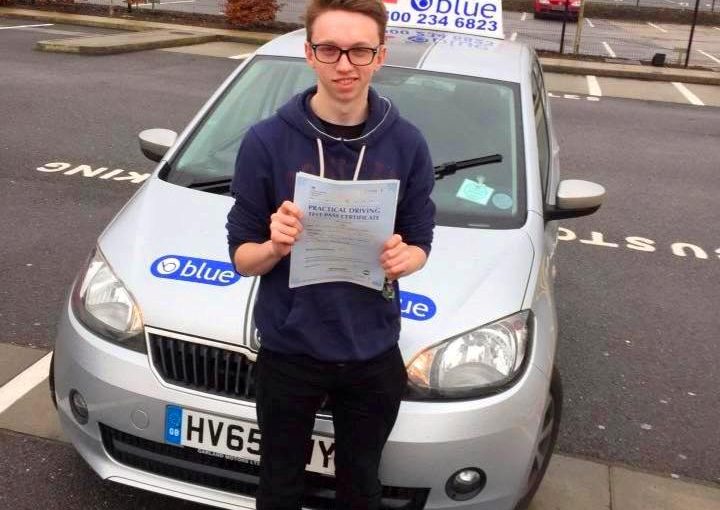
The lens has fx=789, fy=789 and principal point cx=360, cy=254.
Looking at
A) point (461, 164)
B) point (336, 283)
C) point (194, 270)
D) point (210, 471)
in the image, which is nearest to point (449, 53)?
point (461, 164)

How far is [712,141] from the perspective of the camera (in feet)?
33.9

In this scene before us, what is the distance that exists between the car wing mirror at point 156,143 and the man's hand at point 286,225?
2015 millimetres

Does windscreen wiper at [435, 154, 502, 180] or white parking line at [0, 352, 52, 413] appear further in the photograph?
white parking line at [0, 352, 52, 413]

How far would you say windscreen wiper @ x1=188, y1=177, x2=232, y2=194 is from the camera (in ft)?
10.5

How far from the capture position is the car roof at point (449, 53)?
3725 mm

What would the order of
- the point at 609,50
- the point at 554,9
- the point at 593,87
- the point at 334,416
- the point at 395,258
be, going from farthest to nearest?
1. the point at 554,9
2. the point at 609,50
3. the point at 593,87
4. the point at 334,416
5. the point at 395,258

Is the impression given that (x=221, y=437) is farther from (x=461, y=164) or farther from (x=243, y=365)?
(x=461, y=164)

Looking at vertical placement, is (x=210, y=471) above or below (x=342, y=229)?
below

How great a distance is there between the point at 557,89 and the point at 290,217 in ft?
43.0

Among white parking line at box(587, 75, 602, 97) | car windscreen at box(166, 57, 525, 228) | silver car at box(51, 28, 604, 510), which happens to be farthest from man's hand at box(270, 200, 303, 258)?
white parking line at box(587, 75, 602, 97)

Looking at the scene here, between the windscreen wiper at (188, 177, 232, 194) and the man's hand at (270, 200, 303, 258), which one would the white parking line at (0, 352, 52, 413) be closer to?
the windscreen wiper at (188, 177, 232, 194)

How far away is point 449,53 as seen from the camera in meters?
3.90

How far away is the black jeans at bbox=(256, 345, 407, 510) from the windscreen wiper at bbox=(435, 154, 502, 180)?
1.33m

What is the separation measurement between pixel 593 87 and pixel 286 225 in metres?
13.8
